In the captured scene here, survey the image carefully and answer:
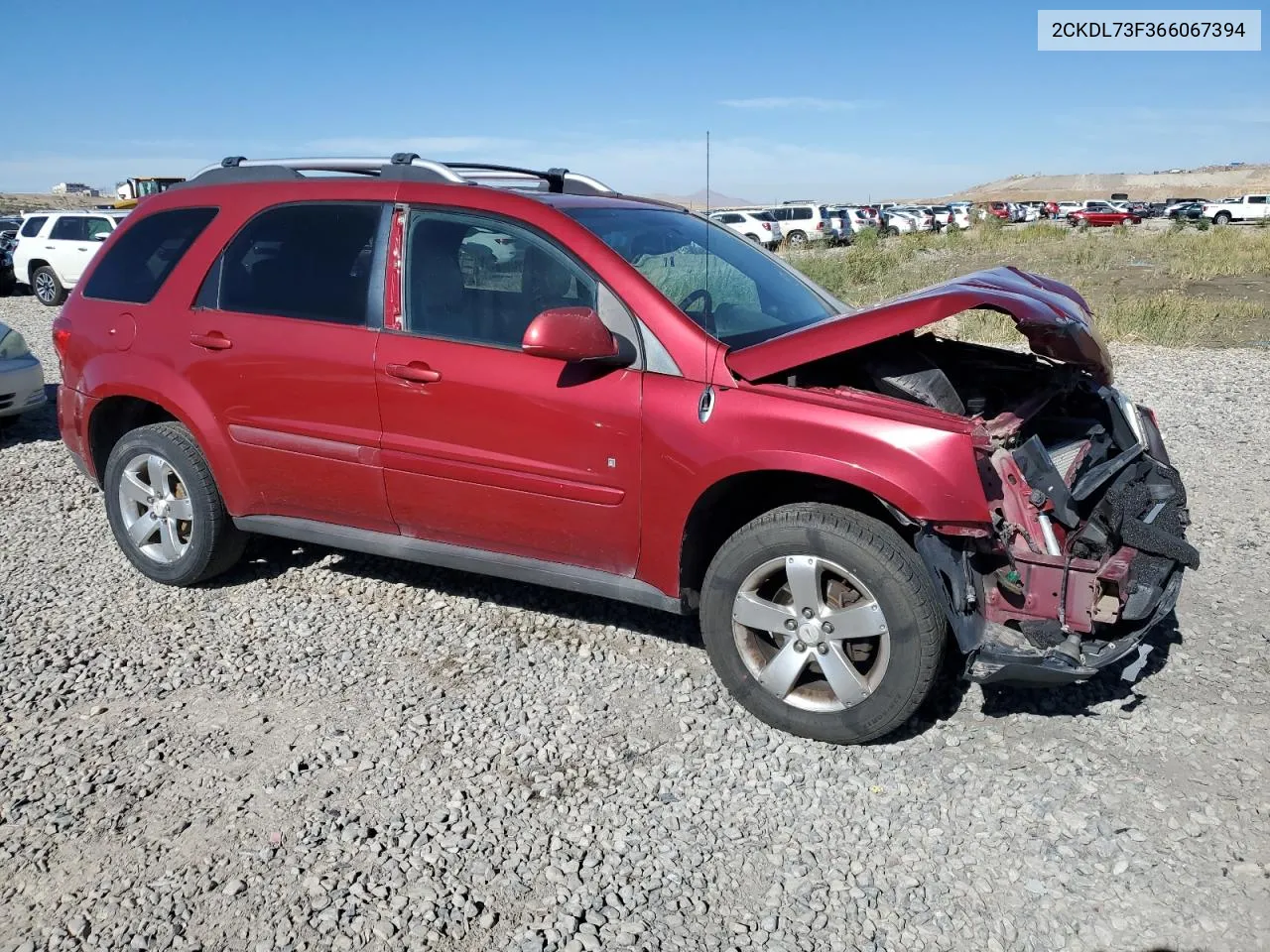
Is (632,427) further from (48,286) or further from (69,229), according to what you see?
(48,286)

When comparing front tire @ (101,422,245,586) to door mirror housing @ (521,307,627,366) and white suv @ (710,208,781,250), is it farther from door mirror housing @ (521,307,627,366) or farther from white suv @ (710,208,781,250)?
white suv @ (710,208,781,250)

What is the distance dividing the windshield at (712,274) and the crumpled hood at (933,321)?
298 mm

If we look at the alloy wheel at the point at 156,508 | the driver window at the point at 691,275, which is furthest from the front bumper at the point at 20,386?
the driver window at the point at 691,275

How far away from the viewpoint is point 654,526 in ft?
12.2

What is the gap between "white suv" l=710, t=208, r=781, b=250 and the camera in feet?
114

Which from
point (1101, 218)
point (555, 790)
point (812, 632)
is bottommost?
point (555, 790)

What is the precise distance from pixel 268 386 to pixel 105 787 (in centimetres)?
174

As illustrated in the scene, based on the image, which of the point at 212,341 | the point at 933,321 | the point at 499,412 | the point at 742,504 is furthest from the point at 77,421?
the point at 933,321

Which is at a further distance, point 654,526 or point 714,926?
point 654,526

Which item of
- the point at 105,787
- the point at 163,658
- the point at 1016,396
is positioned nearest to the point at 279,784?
the point at 105,787

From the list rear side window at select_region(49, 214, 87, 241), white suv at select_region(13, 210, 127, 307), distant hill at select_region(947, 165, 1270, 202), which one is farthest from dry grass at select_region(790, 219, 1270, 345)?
distant hill at select_region(947, 165, 1270, 202)

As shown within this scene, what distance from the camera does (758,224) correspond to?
116 ft

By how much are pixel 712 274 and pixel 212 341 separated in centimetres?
221

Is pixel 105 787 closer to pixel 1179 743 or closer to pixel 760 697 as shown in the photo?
pixel 760 697
